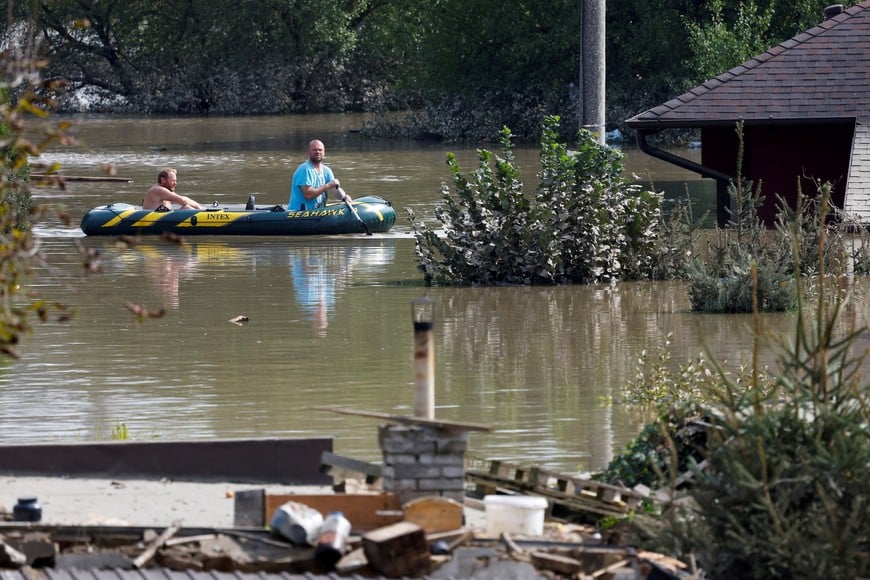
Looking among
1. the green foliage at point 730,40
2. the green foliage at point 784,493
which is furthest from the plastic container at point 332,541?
the green foliage at point 730,40

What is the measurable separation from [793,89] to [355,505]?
17294 millimetres

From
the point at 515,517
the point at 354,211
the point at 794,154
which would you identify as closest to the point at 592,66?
the point at 354,211

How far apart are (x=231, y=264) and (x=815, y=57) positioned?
363 inches

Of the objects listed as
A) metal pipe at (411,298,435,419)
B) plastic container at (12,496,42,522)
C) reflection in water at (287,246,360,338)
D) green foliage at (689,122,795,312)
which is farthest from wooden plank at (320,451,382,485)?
green foliage at (689,122,795,312)

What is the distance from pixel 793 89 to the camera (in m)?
24.3

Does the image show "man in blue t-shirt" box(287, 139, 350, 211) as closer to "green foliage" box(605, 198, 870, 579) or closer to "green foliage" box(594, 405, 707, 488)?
"green foliage" box(594, 405, 707, 488)

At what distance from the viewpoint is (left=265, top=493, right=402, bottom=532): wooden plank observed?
8375mm

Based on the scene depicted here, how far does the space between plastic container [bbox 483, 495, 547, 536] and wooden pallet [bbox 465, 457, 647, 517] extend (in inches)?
18.9

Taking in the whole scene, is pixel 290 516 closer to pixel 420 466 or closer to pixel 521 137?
pixel 420 466

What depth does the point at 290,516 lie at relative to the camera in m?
8.02

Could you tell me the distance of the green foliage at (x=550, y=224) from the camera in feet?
60.5

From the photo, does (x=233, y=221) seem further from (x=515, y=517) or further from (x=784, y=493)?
(x=784, y=493)

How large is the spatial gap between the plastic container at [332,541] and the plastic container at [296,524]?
5 cm

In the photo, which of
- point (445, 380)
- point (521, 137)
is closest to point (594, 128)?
point (445, 380)
